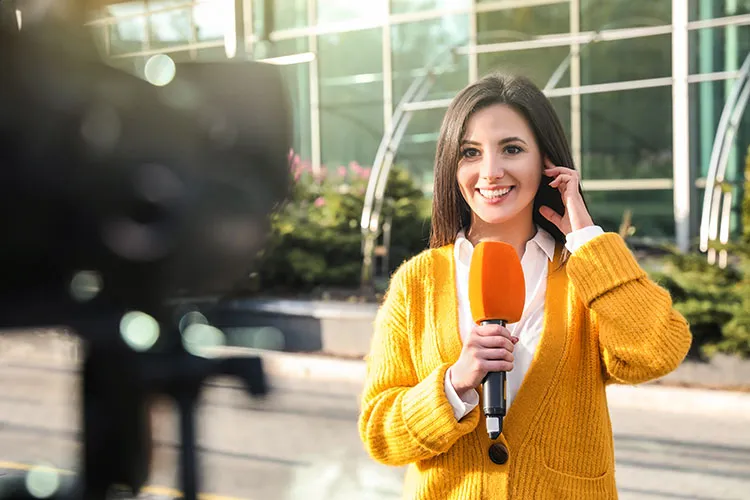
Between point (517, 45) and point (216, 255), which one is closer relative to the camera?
point (216, 255)

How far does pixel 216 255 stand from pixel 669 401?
7698 millimetres

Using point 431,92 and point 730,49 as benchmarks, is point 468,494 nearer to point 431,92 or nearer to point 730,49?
point 730,49

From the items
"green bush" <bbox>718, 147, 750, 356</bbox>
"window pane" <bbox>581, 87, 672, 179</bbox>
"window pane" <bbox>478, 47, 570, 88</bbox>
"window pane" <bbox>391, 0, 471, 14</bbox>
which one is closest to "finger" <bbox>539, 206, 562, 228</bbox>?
"green bush" <bbox>718, 147, 750, 356</bbox>

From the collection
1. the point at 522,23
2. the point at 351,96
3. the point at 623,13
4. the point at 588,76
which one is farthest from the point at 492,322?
the point at 351,96

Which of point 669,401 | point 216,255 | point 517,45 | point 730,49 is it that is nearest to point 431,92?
point 517,45

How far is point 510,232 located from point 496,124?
0.21 metres

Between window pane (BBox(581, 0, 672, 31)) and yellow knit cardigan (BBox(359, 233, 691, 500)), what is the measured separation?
12.4 m

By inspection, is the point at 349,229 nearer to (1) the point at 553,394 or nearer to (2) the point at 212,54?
(1) the point at 553,394

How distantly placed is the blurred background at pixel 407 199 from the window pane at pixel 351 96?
33 mm

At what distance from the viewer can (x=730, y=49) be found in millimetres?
12938

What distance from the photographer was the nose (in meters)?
1.49

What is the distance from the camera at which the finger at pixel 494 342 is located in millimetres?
1368

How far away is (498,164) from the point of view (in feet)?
4.92

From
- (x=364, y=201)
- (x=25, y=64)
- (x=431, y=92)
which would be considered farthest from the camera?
(x=431, y=92)
